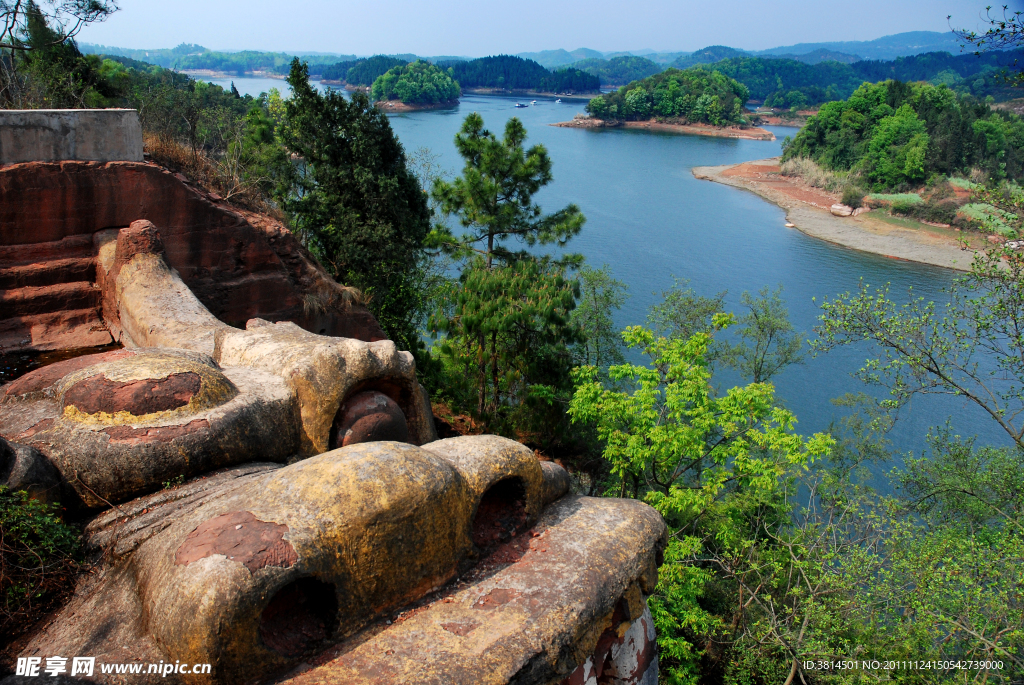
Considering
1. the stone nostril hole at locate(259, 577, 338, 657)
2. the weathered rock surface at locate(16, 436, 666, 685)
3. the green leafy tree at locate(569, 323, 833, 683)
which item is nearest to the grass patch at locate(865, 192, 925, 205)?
the green leafy tree at locate(569, 323, 833, 683)

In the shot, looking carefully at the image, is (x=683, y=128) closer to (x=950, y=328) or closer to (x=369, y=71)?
(x=369, y=71)

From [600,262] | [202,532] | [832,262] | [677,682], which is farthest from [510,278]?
[832,262]

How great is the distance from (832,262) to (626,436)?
46863 mm

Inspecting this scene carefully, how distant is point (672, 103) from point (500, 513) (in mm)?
142310

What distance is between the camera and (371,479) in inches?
287

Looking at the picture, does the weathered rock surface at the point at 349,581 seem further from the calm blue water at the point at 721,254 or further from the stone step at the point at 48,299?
the calm blue water at the point at 721,254

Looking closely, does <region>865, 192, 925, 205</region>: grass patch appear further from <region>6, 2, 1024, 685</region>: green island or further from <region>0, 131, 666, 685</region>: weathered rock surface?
<region>0, 131, 666, 685</region>: weathered rock surface

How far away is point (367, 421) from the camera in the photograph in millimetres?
10500

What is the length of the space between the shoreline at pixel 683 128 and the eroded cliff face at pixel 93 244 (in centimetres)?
11983

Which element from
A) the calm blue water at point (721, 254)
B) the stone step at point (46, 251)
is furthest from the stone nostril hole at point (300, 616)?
the calm blue water at point (721, 254)

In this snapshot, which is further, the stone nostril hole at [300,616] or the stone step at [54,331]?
the stone step at [54,331]

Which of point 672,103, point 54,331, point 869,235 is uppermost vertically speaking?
point 672,103

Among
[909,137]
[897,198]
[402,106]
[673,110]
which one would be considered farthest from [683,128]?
[897,198]

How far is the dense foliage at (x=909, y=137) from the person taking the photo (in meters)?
76.2
